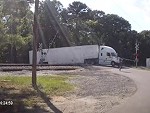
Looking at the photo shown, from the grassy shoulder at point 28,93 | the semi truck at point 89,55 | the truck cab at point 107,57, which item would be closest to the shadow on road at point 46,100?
the grassy shoulder at point 28,93

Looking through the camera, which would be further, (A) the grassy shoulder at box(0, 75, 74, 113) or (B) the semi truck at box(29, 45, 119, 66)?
(B) the semi truck at box(29, 45, 119, 66)

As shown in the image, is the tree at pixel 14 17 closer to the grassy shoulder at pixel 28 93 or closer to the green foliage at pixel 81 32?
the grassy shoulder at pixel 28 93

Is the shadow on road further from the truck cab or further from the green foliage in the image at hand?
the green foliage

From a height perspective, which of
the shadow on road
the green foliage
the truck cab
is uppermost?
the green foliage

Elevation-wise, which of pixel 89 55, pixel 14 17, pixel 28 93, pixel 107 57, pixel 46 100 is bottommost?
pixel 46 100

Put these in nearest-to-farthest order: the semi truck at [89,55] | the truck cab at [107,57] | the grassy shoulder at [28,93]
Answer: the grassy shoulder at [28,93]
the semi truck at [89,55]
the truck cab at [107,57]

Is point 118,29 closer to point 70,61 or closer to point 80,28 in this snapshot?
point 80,28

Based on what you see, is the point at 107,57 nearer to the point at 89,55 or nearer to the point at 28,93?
the point at 89,55

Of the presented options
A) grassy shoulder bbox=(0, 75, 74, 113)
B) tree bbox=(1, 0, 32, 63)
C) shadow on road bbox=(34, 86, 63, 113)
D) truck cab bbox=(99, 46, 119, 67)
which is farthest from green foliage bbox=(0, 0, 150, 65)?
shadow on road bbox=(34, 86, 63, 113)

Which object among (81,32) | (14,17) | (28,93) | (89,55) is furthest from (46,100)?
(81,32)

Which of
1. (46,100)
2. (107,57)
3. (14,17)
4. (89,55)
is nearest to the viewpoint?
(46,100)

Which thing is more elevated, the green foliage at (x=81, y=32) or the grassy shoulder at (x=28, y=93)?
the green foliage at (x=81, y=32)

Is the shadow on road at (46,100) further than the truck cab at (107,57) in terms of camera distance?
No

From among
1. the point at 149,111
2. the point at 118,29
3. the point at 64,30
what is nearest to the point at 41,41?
the point at 64,30
